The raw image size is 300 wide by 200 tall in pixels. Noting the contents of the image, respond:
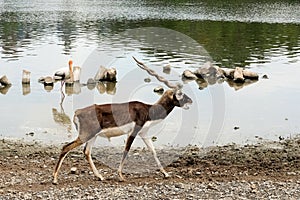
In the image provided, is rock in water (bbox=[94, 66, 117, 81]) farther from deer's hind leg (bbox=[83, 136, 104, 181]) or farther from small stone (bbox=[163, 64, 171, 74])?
deer's hind leg (bbox=[83, 136, 104, 181])

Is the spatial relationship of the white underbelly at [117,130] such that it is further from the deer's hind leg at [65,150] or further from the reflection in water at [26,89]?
the reflection in water at [26,89]

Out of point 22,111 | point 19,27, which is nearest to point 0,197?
point 22,111

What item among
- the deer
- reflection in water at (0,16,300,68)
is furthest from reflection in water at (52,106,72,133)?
reflection in water at (0,16,300,68)

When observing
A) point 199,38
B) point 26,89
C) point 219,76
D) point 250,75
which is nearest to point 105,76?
point 26,89

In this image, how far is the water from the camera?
1956cm

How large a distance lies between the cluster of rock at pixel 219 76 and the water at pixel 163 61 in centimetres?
72

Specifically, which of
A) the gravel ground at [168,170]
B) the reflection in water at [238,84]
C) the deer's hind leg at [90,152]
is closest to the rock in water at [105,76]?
the reflection in water at [238,84]

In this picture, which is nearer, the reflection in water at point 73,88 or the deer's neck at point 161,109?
the deer's neck at point 161,109

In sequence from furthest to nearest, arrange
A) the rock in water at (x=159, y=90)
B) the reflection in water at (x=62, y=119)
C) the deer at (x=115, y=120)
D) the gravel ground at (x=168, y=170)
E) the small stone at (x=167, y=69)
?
the small stone at (x=167, y=69), the rock in water at (x=159, y=90), the reflection in water at (x=62, y=119), the deer at (x=115, y=120), the gravel ground at (x=168, y=170)

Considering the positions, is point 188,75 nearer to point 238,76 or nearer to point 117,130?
point 238,76

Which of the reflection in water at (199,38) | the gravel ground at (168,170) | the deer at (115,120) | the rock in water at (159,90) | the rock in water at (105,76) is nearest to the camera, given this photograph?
the gravel ground at (168,170)

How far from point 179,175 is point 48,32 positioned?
1596 inches

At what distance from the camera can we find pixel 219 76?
30.5m

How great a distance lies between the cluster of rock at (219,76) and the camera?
96.3ft
